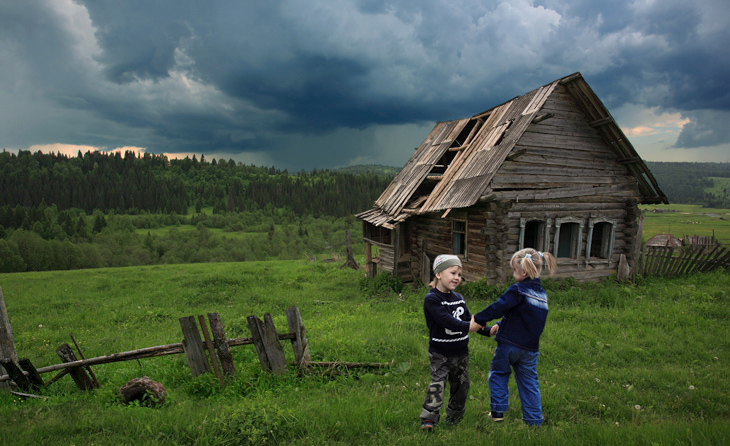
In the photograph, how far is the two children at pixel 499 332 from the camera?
388 cm

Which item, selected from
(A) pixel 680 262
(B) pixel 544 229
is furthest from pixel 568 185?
(A) pixel 680 262

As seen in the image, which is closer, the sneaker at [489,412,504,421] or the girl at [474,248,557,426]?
the girl at [474,248,557,426]

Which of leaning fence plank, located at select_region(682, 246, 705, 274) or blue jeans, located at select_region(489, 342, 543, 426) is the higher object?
blue jeans, located at select_region(489, 342, 543, 426)

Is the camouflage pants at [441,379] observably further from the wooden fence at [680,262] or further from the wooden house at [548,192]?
the wooden fence at [680,262]

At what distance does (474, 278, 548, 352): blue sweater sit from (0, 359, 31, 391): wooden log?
6719 mm

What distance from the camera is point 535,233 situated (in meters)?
13.5

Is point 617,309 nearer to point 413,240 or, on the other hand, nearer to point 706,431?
point 706,431

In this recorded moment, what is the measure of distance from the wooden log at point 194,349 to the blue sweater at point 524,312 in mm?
4159

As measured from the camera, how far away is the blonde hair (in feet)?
12.6

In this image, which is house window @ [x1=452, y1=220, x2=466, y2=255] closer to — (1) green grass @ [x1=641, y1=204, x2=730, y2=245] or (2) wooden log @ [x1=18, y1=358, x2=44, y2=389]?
(2) wooden log @ [x1=18, y1=358, x2=44, y2=389]

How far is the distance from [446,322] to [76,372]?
18.7ft

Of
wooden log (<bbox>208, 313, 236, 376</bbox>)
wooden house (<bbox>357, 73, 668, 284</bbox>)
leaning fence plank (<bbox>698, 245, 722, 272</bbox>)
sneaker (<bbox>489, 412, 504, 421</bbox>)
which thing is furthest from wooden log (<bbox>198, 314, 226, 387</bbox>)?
leaning fence plank (<bbox>698, 245, 722, 272</bbox>)

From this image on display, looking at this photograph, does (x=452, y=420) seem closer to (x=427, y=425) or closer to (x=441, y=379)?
(x=427, y=425)

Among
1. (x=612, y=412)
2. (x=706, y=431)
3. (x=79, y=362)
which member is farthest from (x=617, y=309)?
(x=79, y=362)
